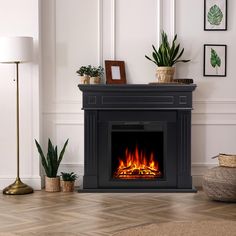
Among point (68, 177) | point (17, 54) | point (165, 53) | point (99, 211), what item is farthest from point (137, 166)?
point (17, 54)

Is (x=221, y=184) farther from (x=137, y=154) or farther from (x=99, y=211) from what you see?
(x=99, y=211)

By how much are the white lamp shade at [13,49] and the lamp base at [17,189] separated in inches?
50.4

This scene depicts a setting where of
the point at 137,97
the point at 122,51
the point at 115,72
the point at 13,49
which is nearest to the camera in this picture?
the point at 13,49

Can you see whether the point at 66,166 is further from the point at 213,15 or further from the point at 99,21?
the point at 213,15

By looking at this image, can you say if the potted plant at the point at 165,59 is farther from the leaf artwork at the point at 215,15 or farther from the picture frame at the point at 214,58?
the leaf artwork at the point at 215,15

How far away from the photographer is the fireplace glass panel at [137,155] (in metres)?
6.84

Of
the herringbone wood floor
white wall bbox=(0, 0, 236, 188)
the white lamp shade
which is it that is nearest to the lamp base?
the herringbone wood floor

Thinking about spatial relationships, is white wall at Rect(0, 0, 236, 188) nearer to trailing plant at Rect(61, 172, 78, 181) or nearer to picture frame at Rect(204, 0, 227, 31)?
picture frame at Rect(204, 0, 227, 31)

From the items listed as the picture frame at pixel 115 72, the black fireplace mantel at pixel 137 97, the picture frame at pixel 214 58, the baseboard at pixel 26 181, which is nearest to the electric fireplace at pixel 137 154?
the black fireplace mantel at pixel 137 97

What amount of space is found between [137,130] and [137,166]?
42cm

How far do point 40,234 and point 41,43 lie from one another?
293 centimetres

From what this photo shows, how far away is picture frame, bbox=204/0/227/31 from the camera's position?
702 centimetres

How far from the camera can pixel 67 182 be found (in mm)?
6723

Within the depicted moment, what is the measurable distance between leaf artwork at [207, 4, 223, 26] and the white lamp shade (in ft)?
A: 6.89
